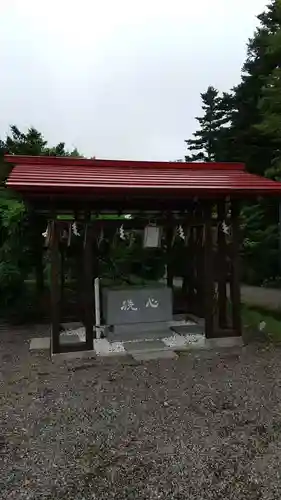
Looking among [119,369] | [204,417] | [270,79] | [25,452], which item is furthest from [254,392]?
[270,79]

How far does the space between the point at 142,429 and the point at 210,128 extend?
20.2m

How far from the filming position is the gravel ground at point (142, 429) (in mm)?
2350

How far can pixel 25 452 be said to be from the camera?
2.77 meters

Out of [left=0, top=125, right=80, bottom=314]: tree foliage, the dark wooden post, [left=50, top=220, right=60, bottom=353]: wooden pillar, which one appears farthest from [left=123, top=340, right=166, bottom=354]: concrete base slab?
[left=0, top=125, right=80, bottom=314]: tree foliage

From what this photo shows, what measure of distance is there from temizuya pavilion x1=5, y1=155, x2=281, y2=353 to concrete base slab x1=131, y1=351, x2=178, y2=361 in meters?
0.62

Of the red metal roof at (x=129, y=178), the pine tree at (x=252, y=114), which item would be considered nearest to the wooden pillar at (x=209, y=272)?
the red metal roof at (x=129, y=178)

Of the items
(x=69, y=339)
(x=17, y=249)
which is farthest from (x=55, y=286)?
(x=17, y=249)

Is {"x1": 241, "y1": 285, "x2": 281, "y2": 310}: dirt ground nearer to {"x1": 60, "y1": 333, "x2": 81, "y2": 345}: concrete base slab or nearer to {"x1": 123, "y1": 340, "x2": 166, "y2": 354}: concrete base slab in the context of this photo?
{"x1": 123, "y1": 340, "x2": 166, "y2": 354}: concrete base slab

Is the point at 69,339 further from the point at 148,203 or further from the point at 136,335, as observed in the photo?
the point at 148,203

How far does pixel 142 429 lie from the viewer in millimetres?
3090

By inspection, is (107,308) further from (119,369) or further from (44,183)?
(44,183)

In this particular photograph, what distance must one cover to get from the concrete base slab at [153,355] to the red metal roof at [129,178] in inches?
80.4

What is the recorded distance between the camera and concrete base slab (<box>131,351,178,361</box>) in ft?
16.7

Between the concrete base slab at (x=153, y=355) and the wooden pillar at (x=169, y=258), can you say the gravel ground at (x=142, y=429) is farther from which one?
the wooden pillar at (x=169, y=258)
